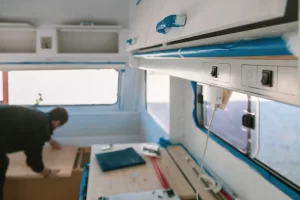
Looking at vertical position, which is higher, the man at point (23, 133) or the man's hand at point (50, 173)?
the man at point (23, 133)

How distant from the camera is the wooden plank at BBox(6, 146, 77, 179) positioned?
2.70m

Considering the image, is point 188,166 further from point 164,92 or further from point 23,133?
point 23,133

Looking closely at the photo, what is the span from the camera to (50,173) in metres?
2.67

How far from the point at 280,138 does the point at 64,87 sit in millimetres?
3186

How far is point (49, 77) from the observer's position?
12.4 ft

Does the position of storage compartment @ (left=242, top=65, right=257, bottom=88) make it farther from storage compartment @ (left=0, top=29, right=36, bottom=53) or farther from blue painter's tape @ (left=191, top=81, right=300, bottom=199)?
storage compartment @ (left=0, top=29, right=36, bottom=53)

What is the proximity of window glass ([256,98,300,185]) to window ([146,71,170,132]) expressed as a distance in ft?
3.66

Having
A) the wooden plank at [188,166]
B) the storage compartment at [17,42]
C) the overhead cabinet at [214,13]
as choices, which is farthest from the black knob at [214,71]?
the storage compartment at [17,42]

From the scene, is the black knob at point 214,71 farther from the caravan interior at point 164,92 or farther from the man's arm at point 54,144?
the man's arm at point 54,144

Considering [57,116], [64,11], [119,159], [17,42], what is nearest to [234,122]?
[119,159]

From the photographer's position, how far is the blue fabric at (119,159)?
185 cm

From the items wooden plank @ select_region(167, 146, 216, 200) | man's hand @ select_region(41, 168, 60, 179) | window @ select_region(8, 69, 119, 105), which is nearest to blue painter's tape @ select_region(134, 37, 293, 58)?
wooden plank @ select_region(167, 146, 216, 200)

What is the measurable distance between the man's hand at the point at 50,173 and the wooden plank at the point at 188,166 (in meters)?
1.14

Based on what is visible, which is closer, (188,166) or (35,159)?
(188,166)
